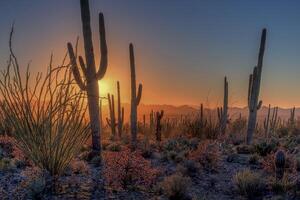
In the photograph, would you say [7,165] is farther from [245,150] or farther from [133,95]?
[133,95]

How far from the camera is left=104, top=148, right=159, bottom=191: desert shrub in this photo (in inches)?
301

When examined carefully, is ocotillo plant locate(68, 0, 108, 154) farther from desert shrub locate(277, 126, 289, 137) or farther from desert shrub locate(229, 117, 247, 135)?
desert shrub locate(277, 126, 289, 137)

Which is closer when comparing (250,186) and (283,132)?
(250,186)

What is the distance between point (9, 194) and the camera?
6.95 metres

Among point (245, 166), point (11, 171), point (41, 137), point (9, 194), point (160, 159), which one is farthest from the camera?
point (160, 159)

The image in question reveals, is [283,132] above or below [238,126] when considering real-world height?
below

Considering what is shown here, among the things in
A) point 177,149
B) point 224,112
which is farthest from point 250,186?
point 224,112

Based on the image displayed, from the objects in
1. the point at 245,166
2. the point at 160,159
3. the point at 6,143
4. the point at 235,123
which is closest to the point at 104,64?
the point at 160,159

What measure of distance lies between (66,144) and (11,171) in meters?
2.08

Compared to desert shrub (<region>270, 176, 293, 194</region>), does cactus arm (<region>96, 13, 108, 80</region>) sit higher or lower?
higher

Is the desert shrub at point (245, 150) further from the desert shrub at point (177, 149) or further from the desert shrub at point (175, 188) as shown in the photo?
the desert shrub at point (175, 188)

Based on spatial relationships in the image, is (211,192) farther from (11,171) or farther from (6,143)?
(6,143)

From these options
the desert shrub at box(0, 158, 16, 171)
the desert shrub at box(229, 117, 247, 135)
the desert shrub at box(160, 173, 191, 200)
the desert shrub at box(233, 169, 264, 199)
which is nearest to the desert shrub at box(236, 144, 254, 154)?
the desert shrub at box(233, 169, 264, 199)

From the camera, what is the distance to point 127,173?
7.83 meters
